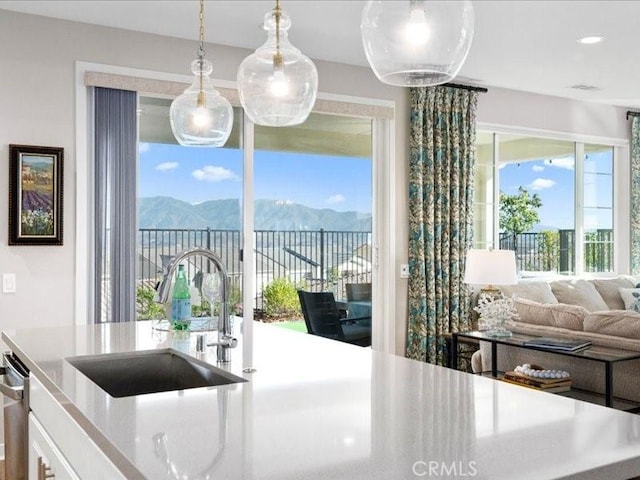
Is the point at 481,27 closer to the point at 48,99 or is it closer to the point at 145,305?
the point at 48,99

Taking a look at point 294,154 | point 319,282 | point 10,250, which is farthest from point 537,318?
point 10,250

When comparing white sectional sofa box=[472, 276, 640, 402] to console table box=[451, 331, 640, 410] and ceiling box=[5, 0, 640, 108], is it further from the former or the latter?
ceiling box=[5, 0, 640, 108]

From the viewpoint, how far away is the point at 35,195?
4.15 meters

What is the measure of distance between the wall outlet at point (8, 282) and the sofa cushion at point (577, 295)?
463 centimetres

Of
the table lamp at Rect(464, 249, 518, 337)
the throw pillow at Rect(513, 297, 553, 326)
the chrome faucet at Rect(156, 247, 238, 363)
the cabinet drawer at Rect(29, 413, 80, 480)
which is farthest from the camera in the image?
the table lamp at Rect(464, 249, 518, 337)

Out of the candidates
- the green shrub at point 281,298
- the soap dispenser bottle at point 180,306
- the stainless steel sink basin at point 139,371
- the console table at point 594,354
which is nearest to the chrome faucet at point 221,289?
the stainless steel sink basin at point 139,371

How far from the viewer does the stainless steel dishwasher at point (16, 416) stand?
2.33m

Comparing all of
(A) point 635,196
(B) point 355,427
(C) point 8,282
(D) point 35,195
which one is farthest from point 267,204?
(A) point 635,196

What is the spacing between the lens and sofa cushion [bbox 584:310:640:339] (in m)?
3.97

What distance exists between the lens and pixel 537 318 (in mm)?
4594

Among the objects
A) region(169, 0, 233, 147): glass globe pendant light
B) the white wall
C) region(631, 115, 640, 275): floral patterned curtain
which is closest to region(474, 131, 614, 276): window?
region(631, 115, 640, 275): floral patterned curtain

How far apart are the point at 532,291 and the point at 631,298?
47.6 inches

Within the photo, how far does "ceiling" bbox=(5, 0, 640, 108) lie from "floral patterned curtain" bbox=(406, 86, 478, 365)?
1.37ft

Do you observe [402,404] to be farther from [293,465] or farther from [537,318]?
[537,318]
